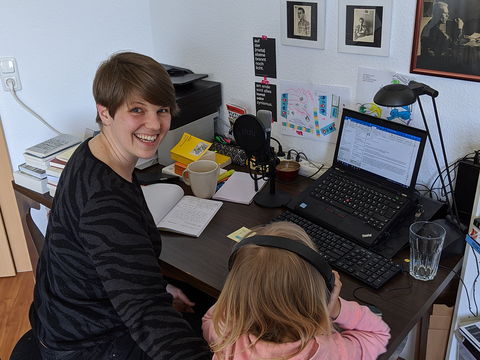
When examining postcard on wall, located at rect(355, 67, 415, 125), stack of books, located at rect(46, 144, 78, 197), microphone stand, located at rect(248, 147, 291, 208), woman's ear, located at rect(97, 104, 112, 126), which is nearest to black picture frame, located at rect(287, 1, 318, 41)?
postcard on wall, located at rect(355, 67, 415, 125)

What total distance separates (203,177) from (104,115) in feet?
1.59

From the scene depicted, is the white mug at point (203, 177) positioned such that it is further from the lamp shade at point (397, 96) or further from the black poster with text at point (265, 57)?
the lamp shade at point (397, 96)

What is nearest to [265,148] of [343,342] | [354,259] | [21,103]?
[354,259]

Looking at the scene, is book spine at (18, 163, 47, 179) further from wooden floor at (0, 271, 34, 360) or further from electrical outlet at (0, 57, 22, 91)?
wooden floor at (0, 271, 34, 360)

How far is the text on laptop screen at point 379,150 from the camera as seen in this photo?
1.34 m

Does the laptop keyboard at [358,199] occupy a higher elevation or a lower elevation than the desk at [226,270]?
higher

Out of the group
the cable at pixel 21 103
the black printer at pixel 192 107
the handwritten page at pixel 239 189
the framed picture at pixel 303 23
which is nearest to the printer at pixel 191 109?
the black printer at pixel 192 107

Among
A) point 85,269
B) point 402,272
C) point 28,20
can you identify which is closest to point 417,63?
point 402,272

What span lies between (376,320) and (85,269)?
691 millimetres

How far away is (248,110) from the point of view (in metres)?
1.94

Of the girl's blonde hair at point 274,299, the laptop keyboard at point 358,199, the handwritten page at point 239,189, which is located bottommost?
the handwritten page at point 239,189

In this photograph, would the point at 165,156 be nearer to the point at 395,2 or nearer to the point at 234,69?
the point at 234,69

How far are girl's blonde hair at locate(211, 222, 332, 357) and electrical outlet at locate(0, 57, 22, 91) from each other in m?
1.57

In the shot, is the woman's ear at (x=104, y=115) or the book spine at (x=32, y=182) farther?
the book spine at (x=32, y=182)
